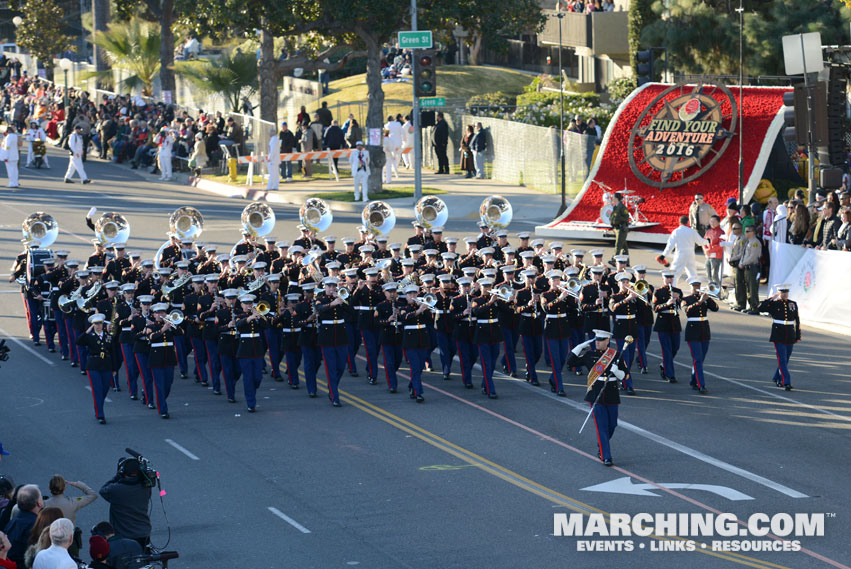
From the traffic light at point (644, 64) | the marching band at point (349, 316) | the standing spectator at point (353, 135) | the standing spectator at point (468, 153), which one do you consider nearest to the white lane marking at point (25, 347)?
the marching band at point (349, 316)

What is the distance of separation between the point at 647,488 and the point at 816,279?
382 inches

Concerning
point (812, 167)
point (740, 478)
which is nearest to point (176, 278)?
point (740, 478)

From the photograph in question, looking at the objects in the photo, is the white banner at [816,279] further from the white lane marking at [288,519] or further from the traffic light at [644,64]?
the white lane marking at [288,519]

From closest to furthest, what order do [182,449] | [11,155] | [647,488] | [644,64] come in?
1. [647,488]
2. [182,449]
3. [644,64]
4. [11,155]

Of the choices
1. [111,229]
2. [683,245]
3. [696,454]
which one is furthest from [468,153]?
[696,454]

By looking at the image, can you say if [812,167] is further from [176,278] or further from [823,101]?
[176,278]

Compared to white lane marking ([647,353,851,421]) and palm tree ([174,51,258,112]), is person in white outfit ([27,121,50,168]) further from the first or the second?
white lane marking ([647,353,851,421])

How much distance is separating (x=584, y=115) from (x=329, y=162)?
805 centimetres

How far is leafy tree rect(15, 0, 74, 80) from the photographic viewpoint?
64.2 m

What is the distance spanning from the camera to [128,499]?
11.9 meters

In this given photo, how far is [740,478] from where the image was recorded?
14953 mm

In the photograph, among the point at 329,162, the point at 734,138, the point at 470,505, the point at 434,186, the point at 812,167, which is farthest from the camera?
the point at 329,162

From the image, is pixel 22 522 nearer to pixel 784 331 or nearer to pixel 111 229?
pixel 784 331

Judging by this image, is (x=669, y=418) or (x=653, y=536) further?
(x=669, y=418)
